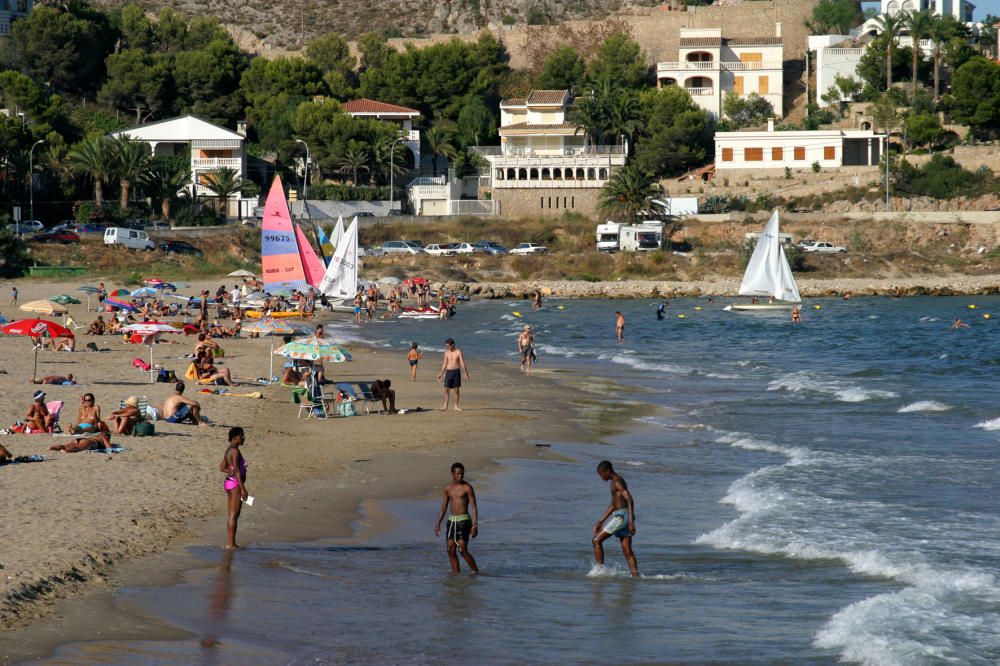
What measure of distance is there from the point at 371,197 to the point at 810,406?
57.5 meters

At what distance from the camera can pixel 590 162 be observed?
8312 centimetres

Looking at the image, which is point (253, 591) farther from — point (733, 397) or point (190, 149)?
point (190, 149)

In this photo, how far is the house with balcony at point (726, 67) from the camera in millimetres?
93375

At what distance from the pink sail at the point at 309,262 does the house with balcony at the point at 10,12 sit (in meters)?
66.5

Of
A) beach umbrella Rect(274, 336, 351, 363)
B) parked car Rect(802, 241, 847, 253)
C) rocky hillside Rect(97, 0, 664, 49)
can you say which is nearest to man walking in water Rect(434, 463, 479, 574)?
beach umbrella Rect(274, 336, 351, 363)

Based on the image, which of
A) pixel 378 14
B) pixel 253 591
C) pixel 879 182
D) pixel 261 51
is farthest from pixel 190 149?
pixel 253 591

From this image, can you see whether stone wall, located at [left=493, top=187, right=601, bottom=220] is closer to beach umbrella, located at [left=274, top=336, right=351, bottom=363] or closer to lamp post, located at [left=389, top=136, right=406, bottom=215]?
lamp post, located at [left=389, top=136, right=406, bottom=215]

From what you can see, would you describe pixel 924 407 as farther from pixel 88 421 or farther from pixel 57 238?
pixel 57 238

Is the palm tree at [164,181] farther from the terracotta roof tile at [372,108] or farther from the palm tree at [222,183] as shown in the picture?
the terracotta roof tile at [372,108]

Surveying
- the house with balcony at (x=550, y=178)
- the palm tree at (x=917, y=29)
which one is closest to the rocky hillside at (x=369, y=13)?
the palm tree at (x=917, y=29)

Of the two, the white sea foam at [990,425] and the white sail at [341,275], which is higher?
the white sail at [341,275]

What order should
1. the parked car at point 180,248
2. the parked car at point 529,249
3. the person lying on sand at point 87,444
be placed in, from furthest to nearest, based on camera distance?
the parked car at point 529,249 < the parked car at point 180,248 < the person lying on sand at point 87,444

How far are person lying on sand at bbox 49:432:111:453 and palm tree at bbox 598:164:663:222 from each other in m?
59.8

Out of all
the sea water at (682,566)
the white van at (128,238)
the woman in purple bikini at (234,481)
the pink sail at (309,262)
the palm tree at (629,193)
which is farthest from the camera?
the palm tree at (629,193)
